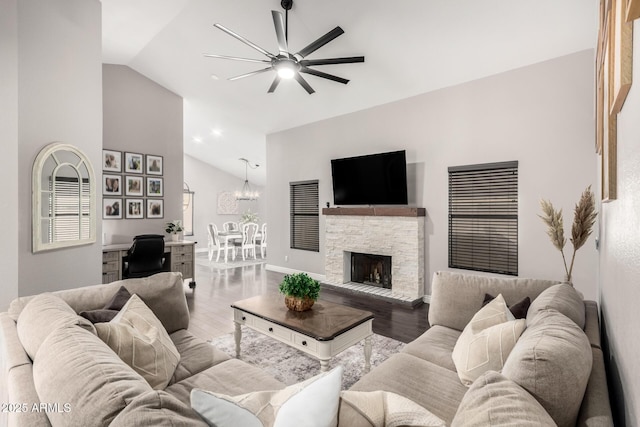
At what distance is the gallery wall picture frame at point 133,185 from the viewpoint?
18.1 feet

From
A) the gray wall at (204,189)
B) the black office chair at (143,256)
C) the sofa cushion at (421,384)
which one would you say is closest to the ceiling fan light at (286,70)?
the sofa cushion at (421,384)

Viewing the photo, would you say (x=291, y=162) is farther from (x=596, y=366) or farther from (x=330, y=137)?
(x=596, y=366)

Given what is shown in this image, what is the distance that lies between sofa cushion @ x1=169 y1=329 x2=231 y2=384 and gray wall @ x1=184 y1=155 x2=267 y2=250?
8.50 meters

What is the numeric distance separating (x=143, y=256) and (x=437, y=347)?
4.39 metres

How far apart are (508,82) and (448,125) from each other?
86 cm

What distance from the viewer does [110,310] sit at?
1.93 metres

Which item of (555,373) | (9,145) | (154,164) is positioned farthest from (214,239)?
(555,373)

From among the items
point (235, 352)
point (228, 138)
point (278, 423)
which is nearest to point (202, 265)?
point (228, 138)

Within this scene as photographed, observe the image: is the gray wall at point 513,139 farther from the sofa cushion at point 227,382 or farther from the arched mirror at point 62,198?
the arched mirror at point 62,198

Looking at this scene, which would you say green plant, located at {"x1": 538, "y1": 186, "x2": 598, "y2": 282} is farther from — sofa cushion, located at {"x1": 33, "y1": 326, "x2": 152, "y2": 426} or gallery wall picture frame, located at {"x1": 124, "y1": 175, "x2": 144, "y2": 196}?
gallery wall picture frame, located at {"x1": 124, "y1": 175, "x2": 144, "y2": 196}

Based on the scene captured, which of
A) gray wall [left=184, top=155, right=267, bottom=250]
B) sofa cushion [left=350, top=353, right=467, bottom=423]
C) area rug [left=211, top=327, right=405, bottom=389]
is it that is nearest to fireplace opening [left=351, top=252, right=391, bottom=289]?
Answer: area rug [left=211, top=327, right=405, bottom=389]

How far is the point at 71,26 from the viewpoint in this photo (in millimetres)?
3510

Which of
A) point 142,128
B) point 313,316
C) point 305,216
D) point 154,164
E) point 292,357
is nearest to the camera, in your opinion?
point 313,316

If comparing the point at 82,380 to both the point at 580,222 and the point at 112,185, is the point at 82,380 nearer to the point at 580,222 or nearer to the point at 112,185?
the point at 580,222
